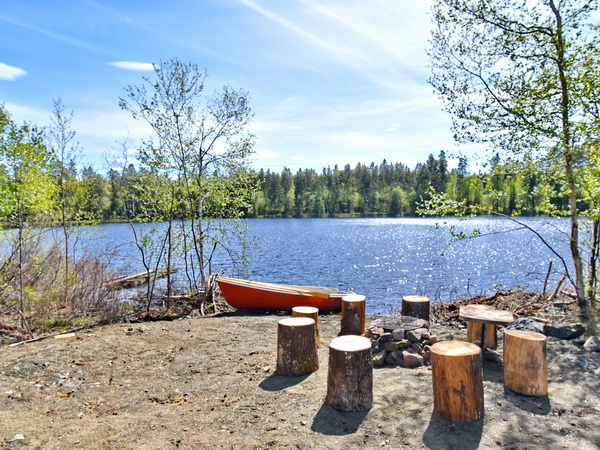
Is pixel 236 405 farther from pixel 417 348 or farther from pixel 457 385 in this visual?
pixel 417 348

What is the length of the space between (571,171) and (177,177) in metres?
8.83

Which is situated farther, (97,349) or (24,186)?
(24,186)

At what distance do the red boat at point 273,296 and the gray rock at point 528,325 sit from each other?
3.93 metres

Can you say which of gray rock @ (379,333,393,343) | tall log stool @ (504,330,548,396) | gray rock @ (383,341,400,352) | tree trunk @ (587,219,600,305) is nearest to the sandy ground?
tall log stool @ (504,330,548,396)

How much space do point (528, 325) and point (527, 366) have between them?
7.30 feet

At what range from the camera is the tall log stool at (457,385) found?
3.56 meters

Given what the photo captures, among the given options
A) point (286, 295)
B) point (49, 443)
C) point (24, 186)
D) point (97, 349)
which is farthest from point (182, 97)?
point (49, 443)

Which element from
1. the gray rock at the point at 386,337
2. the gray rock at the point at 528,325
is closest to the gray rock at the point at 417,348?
the gray rock at the point at 386,337

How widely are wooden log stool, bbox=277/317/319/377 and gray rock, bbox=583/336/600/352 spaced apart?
3.90 m

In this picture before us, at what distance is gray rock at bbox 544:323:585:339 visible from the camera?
5773 mm

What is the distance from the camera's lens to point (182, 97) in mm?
10117

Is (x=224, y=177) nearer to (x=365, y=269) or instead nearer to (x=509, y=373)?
(x=509, y=373)

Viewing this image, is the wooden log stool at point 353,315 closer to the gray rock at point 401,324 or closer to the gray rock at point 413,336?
the gray rock at point 401,324

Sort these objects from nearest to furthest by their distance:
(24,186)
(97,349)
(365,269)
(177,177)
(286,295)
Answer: (97,349)
(24,186)
(286,295)
(177,177)
(365,269)
